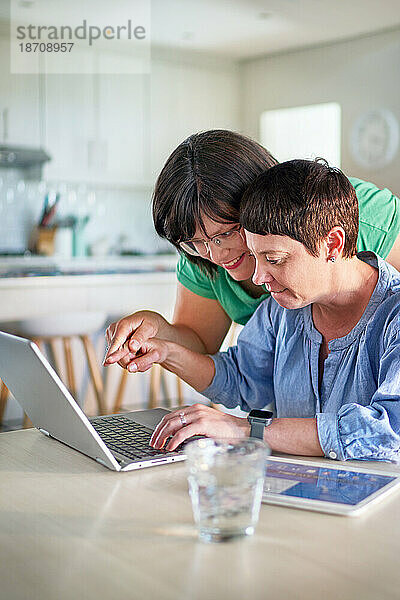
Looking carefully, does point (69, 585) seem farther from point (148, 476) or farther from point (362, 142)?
point (362, 142)

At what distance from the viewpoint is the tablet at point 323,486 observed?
3.22ft

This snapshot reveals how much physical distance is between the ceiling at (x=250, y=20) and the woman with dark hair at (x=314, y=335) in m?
4.38

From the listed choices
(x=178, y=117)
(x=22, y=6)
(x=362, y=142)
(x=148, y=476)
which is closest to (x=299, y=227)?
(x=148, y=476)

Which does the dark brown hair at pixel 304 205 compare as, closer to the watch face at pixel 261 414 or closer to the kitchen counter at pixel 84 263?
the watch face at pixel 261 414

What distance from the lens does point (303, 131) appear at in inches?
275

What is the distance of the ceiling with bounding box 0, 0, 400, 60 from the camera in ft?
17.8

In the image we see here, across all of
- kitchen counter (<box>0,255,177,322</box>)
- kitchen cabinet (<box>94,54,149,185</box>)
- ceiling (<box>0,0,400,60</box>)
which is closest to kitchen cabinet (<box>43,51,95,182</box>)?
kitchen cabinet (<box>94,54,149,185</box>)

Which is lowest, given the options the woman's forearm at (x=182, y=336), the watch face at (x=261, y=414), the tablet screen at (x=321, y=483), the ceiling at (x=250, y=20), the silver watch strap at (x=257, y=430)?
the tablet screen at (x=321, y=483)

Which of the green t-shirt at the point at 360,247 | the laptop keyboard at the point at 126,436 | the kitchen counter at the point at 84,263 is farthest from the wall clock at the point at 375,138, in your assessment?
the laptop keyboard at the point at 126,436

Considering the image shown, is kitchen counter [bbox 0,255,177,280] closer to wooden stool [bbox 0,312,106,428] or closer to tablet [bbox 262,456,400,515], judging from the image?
wooden stool [bbox 0,312,106,428]

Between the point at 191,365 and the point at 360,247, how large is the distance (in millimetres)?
501

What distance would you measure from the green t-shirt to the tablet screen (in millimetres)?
764

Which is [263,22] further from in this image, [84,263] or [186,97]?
[84,263]

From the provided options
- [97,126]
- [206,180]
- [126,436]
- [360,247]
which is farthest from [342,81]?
[126,436]
